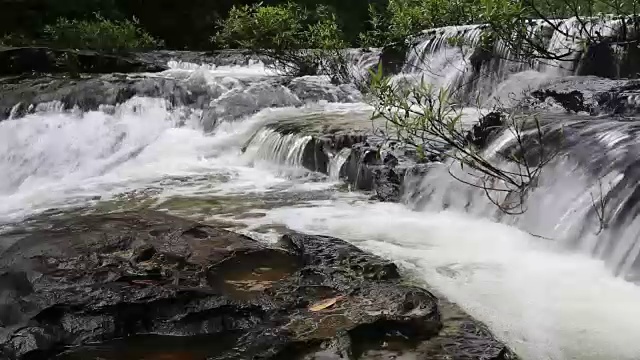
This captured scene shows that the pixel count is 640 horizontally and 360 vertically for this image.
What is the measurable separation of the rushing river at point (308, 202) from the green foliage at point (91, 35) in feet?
17.5

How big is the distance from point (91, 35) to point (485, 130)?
1289 cm

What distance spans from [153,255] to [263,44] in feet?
32.8

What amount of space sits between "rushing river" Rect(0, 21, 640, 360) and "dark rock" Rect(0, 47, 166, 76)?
2114 mm

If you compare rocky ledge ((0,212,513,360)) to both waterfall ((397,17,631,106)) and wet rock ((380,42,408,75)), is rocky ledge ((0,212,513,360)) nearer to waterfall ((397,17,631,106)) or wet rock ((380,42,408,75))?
waterfall ((397,17,631,106))

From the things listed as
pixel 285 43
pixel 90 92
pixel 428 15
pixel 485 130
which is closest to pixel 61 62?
pixel 90 92

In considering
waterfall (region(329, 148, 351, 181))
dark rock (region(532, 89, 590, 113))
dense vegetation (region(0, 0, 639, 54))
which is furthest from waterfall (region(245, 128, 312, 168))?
dark rock (region(532, 89, 590, 113))

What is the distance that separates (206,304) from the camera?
292 centimetres

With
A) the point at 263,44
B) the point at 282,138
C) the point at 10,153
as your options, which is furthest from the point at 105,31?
the point at 282,138

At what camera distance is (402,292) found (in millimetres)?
3057

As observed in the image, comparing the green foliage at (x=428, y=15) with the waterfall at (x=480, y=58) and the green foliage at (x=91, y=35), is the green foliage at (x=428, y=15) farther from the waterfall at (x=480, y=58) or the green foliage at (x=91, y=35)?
the green foliage at (x=91, y=35)

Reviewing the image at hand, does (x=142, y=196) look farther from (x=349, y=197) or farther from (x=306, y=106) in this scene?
(x=306, y=106)

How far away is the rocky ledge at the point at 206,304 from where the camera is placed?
8.59ft

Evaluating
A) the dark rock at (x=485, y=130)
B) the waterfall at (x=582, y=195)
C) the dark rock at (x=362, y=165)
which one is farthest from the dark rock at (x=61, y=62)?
the waterfall at (x=582, y=195)

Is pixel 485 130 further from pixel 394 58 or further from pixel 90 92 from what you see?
pixel 90 92
